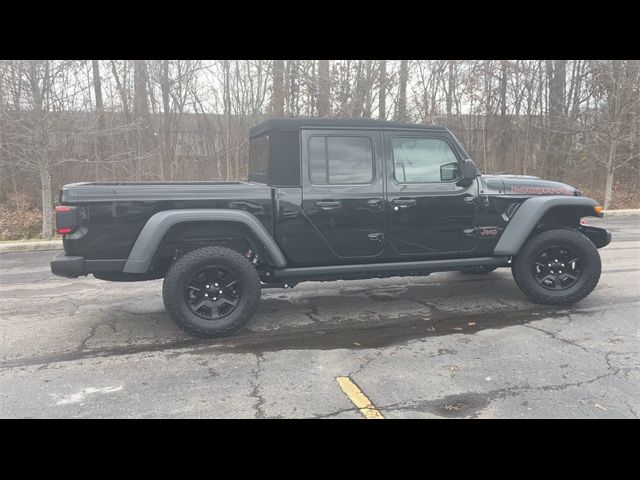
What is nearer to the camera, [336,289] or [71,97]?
[336,289]

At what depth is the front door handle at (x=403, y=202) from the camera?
16.1ft

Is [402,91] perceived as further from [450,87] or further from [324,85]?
[324,85]

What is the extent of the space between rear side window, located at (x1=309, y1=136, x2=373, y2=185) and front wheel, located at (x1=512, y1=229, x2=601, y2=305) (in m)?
2.07

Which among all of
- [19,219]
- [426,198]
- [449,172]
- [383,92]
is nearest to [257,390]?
[426,198]

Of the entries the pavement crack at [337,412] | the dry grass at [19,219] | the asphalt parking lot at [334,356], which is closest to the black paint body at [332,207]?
the asphalt parking lot at [334,356]

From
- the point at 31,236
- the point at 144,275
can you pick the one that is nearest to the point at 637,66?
the point at 144,275

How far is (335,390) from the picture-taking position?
133 inches

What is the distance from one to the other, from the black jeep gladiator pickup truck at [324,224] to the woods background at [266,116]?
8.86m

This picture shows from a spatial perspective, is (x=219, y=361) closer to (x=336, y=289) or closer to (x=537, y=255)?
(x=336, y=289)

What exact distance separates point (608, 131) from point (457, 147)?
1469 centimetres

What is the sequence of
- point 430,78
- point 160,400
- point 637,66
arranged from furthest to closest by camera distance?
point 430,78 < point 637,66 < point 160,400

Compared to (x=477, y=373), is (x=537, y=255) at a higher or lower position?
higher

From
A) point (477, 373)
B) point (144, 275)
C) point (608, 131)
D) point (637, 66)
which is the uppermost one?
point (637, 66)

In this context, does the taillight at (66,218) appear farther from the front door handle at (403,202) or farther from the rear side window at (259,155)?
the front door handle at (403,202)
